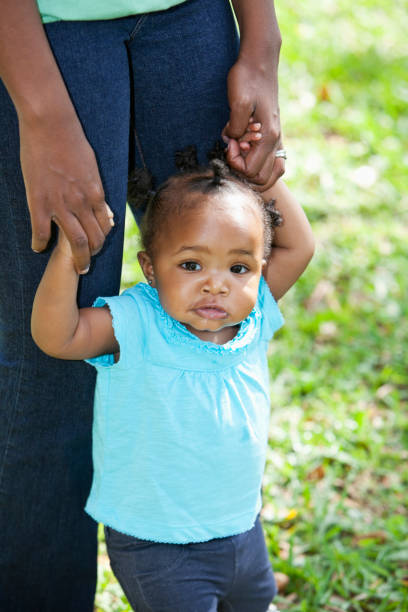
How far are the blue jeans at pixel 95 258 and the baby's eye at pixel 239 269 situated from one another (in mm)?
288

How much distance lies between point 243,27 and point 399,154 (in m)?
2.99

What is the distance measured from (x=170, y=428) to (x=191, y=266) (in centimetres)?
38

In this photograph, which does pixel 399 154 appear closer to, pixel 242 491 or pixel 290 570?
pixel 290 570

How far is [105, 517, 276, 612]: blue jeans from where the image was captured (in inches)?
74.0

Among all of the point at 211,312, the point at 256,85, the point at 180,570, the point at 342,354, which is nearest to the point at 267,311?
the point at 211,312

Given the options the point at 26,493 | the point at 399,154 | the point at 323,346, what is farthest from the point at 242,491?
the point at 399,154

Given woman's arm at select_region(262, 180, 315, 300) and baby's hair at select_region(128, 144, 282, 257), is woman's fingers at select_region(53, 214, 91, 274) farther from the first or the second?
woman's arm at select_region(262, 180, 315, 300)

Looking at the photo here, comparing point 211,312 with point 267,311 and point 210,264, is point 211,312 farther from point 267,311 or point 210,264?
point 267,311

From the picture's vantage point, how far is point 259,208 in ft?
6.34

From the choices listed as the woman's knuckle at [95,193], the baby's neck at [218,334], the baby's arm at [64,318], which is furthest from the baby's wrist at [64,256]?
the baby's neck at [218,334]

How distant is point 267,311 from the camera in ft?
6.71

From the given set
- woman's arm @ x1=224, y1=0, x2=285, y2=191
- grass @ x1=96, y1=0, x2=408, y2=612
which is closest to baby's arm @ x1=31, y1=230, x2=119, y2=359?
woman's arm @ x1=224, y1=0, x2=285, y2=191

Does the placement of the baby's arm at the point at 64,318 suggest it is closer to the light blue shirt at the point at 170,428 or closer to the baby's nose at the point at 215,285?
the light blue shirt at the point at 170,428

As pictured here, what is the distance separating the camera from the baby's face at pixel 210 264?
1.80 metres
